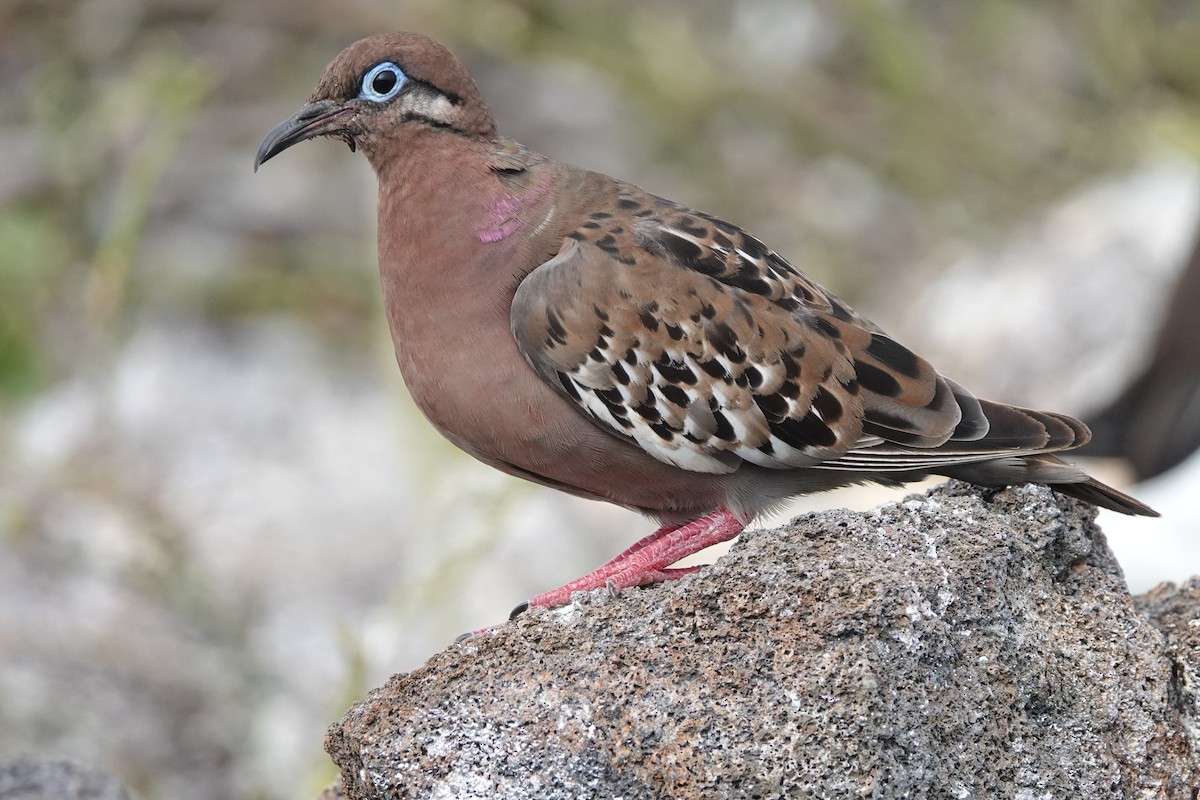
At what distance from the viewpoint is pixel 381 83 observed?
4.42m

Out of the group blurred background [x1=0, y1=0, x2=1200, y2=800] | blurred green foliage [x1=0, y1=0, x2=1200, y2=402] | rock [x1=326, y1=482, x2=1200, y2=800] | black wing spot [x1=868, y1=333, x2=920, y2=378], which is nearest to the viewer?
rock [x1=326, y1=482, x2=1200, y2=800]

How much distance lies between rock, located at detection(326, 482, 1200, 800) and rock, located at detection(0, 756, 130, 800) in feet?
3.22

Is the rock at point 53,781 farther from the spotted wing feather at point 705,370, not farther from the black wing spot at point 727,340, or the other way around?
the black wing spot at point 727,340

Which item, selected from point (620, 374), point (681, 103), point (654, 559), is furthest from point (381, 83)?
point (681, 103)

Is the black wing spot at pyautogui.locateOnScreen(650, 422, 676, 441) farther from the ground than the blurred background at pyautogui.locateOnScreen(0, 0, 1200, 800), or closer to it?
closer to it

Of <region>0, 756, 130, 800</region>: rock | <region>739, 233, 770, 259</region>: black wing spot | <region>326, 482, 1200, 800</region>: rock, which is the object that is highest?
<region>739, 233, 770, 259</region>: black wing spot

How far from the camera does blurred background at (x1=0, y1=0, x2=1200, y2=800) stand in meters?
6.71

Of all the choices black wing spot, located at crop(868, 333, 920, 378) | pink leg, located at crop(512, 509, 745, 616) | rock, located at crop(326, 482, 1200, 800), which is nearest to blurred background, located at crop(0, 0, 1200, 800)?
pink leg, located at crop(512, 509, 745, 616)

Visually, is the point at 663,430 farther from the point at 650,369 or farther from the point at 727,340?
the point at 727,340

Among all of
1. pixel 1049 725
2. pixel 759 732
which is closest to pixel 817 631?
pixel 759 732

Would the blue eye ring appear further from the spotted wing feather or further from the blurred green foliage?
the blurred green foliage

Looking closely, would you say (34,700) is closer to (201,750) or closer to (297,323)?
(201,750)

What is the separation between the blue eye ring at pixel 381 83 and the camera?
14.4ft

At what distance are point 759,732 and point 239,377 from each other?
20.7ft
